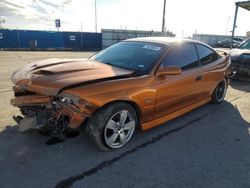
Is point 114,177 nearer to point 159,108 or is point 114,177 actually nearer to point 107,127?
point 107,127

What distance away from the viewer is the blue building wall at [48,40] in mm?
23625

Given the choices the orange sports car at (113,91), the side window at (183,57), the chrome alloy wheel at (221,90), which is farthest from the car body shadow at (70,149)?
the side window at (183,57)

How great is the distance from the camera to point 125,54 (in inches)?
161

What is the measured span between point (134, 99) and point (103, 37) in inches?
1028

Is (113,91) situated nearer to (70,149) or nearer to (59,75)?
(59,75)

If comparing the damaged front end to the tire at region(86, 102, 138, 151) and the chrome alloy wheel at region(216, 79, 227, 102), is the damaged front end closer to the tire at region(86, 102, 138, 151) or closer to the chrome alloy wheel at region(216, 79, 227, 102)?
the tire at region(86, 102, 138, 151)

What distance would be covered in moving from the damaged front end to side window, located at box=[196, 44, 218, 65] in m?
2.90

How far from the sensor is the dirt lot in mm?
2678

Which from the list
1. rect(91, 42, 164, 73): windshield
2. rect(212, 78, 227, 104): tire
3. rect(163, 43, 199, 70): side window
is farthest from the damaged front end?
rect(212, 78, 227, 104): tire

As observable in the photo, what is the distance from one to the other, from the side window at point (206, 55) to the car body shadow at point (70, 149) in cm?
117

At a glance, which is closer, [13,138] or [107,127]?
[107,127]

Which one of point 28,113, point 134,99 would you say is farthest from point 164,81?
point 28,113

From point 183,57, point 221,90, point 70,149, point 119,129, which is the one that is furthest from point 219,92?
point 70,149

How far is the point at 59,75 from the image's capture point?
10.2 feet
